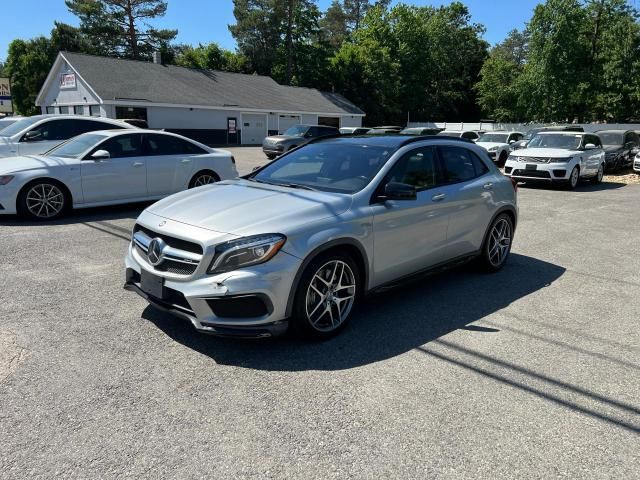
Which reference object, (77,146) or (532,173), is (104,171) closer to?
(77,146)

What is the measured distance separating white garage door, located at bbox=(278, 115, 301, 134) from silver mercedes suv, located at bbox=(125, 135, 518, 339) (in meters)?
38.4

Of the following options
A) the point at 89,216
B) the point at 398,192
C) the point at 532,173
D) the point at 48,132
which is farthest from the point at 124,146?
the point at 532,173

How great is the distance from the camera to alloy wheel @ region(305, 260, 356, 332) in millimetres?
4047

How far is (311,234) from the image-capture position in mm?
3930

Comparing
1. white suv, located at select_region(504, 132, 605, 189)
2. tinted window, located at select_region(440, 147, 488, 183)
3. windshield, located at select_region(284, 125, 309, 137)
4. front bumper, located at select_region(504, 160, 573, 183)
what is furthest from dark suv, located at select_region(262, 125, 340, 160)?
tinted window, located at select_region(440, 147, 488, 183)

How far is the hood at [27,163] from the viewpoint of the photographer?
819cm

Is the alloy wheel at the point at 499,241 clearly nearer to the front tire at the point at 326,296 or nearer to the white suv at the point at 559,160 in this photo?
the front tire at the point at 326,296

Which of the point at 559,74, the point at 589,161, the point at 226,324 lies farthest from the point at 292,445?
the point at 559,74

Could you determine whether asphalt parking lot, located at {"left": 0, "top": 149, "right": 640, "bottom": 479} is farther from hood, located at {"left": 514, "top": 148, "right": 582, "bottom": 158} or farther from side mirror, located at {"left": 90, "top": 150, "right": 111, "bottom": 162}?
hood, located at {"left": 514, "top": 148, "right": 582, "bottom": 158}

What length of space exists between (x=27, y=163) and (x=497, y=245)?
7412 millimetres

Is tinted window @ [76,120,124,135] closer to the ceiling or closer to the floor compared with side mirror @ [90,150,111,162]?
closer to the ceiling

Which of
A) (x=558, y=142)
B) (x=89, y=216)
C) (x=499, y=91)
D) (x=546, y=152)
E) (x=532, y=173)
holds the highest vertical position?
(x=499, y=91)

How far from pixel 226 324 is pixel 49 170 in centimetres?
617

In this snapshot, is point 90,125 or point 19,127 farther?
point 19,127
